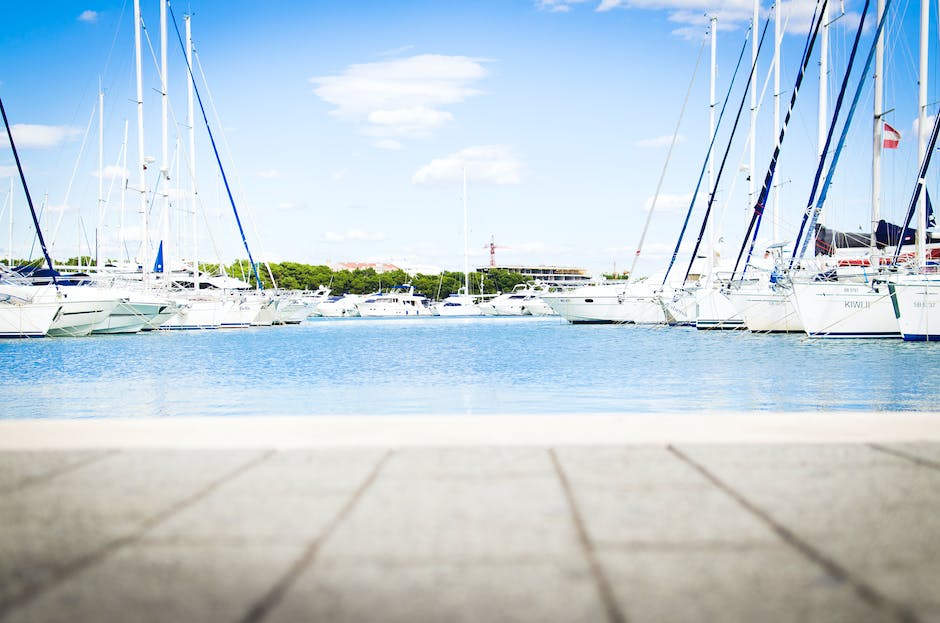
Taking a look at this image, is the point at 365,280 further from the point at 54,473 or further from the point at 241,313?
the point at 54,473

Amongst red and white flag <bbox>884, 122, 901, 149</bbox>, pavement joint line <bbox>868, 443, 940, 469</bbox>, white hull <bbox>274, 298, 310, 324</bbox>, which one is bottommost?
Answer: white hull <bbox>274, 298, 310, 324</bbox>

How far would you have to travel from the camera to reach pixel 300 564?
2.69m

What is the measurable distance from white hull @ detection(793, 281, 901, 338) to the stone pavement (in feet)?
94.1

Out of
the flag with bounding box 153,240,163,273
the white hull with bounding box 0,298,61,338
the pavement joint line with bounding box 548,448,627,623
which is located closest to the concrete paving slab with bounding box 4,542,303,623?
the pavement joint line with bounding box 548,448,627,623

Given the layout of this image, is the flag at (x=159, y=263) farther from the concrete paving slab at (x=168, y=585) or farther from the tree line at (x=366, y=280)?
the tree line at (x=366, y=280)

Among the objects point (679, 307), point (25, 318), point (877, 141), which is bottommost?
point (25, 318)

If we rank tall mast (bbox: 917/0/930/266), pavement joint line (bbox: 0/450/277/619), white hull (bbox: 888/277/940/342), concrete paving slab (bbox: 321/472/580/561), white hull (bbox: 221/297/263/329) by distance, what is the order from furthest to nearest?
white hull (bbox: 221/297/263/329) < tall mast (bbox: 917/0/930/266) < white hull (bbox: 888/277/940/342) < concrete paving slab (bbox: 321/472/580/561) < pavement joint line (bbox: 0/450/277/619)

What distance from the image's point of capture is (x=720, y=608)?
2297mm

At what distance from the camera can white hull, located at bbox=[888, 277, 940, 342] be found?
2777 cm

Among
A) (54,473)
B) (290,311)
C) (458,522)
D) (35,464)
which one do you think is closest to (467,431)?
(458,522)

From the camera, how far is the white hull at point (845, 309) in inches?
1198

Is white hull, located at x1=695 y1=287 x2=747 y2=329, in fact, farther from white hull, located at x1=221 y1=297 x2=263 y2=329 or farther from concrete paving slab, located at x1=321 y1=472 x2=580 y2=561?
concrete paving slab, located at x1=321 y1=472 x2=580 y2=561

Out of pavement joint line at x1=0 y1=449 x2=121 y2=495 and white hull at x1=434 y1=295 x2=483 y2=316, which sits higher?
pavement joint line at x1=0 y1=449 x2=121 y2=495

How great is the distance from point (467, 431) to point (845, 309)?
2943 centimetres
